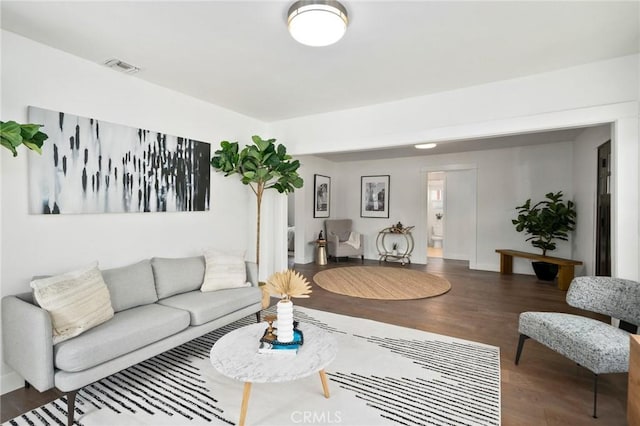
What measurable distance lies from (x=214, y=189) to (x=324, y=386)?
111 inches

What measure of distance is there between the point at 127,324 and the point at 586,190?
6.32 meters

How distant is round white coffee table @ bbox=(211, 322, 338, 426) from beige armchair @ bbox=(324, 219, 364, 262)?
5.04m

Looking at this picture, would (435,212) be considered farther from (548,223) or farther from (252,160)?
(252,160)

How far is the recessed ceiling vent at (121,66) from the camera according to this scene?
9.11ft

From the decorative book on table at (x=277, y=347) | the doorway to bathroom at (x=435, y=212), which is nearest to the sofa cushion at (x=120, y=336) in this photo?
the decorative book on table at (x=277, y=347)

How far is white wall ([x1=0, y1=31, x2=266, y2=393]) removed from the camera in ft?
7.59

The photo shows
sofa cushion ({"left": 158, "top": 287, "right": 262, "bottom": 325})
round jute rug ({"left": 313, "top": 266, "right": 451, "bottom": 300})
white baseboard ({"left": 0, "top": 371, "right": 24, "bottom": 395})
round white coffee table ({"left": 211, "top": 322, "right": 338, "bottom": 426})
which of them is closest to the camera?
round white coffee table ({"left": 211, "top": 322, "right": 338, "bottom": 426})

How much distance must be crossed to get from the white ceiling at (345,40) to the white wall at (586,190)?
2.27 metres

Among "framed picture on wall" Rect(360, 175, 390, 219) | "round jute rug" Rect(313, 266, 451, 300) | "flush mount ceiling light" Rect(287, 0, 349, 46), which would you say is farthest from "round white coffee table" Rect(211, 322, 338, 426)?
"framed picture on wall" Rect(360, 175, 390, 219)

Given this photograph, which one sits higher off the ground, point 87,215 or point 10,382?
point 87,215

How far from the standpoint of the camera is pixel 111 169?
2918 millimetres

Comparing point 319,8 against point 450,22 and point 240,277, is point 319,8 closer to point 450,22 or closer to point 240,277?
point 450,22

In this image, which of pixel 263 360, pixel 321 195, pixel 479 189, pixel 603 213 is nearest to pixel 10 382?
pixel 263 360

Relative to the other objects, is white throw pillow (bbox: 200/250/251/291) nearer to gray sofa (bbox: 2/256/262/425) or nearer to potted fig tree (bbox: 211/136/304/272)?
gray sofa (bbox: 2/256/262/425)
